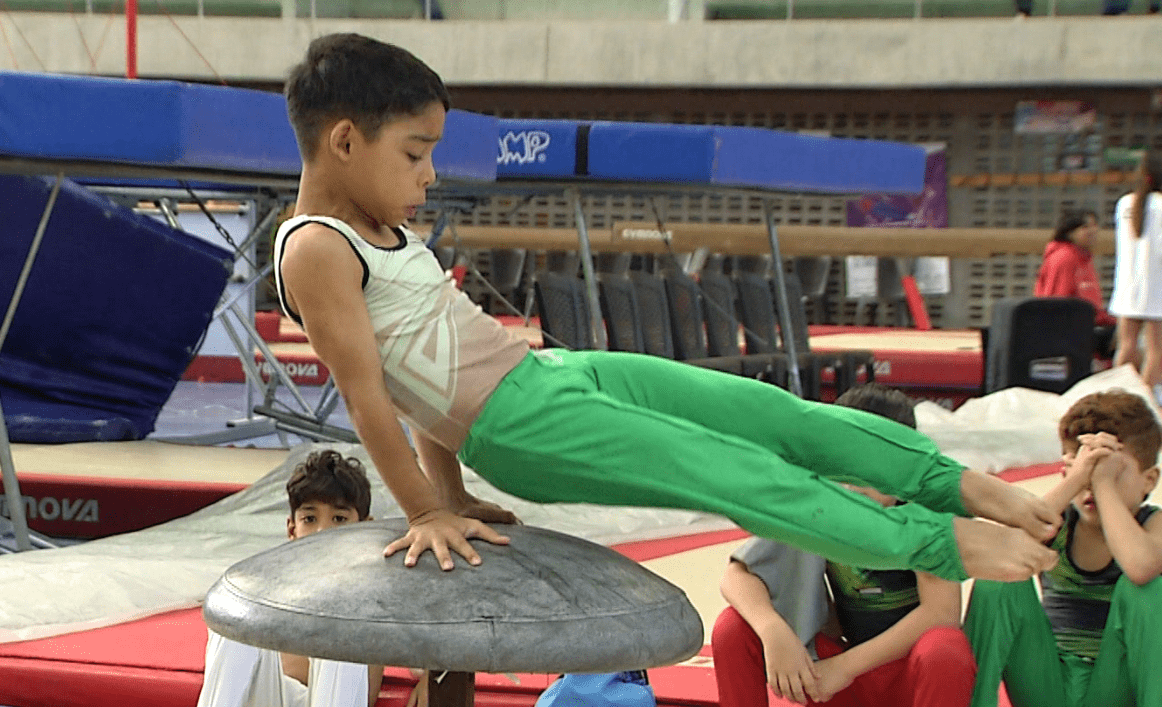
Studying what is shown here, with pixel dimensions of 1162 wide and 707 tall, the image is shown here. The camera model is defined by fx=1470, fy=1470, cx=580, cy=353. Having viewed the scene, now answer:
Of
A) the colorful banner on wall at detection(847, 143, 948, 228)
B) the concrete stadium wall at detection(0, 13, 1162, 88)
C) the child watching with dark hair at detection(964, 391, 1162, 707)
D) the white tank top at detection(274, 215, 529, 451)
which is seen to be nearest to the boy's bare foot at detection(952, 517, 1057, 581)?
the child watching with dark hair at detection(964, 391, 1162, 707)

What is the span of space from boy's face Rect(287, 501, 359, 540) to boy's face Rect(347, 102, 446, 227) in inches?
30.0

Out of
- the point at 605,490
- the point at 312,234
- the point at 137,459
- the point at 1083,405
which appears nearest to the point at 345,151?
the point at 312,234

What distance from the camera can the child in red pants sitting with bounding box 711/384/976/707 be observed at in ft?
6.91

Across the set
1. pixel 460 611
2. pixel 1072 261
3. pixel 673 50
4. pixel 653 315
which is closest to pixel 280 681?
pixel 460 611

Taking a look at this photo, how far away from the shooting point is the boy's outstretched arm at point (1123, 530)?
2127 mm

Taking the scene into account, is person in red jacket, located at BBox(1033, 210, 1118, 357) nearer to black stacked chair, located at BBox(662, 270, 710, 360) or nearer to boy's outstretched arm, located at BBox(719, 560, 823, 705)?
black stacked chair, located at BBox(662, 270, 710, 360)

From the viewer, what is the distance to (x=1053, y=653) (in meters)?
2.23

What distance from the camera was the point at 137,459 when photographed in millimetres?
5020

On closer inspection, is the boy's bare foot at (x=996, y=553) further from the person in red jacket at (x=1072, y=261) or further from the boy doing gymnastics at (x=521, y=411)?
the person in red jacket at (x=1072, y=261)

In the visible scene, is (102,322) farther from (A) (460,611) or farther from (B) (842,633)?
(A) (460,611)

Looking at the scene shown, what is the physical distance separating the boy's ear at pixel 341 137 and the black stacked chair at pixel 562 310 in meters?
3.82

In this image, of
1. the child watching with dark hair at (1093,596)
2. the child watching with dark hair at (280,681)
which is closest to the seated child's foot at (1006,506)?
the child watching with dark hair at (1093,596)

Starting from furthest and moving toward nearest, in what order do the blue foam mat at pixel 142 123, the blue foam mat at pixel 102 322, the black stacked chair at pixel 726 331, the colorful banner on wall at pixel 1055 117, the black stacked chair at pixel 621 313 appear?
the colorful banner on wall at pixel 1055 117, the black stacked chair at pixel 726 331, the black stacked chair at pixel 621 313, the blue foam mat at pixel 102 322, the blue foam mat at pixel 142 123

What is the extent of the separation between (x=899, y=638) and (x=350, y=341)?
0.92m
